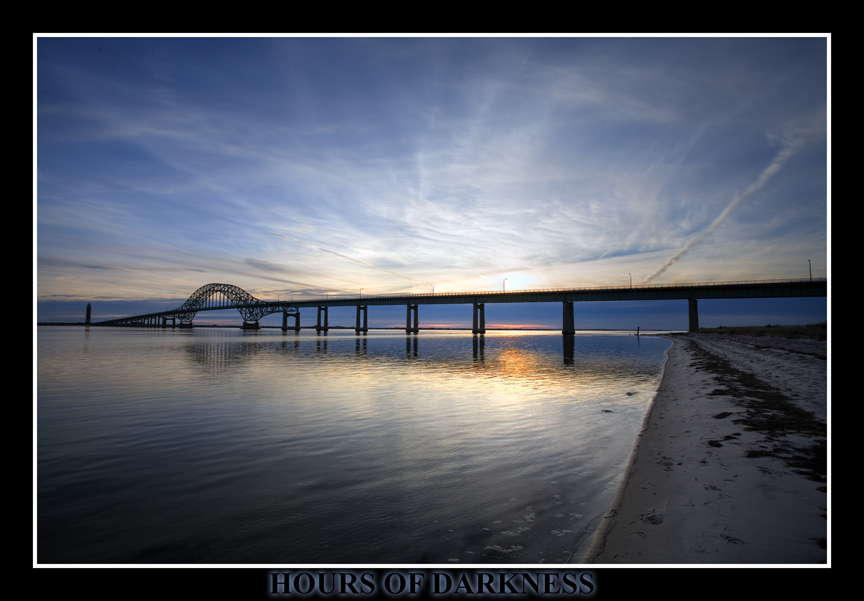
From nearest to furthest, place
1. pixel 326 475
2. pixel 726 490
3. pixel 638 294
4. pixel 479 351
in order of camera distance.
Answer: pixel 726 490
pixel 326 475
pixel 479 351
pixel 638 294

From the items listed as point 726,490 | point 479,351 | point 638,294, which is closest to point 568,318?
point 638,294

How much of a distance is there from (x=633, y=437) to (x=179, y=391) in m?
21.8

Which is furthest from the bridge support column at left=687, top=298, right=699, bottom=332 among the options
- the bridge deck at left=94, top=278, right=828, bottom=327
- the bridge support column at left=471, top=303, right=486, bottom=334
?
the bridge support column at left=471, top=303, right=486, bottom=334

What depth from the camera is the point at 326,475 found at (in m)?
8.84

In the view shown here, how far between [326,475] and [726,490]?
7747mm

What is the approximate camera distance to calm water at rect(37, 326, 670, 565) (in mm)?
5770

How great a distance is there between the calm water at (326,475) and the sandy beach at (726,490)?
683 mm

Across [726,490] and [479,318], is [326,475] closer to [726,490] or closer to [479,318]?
[726,490]

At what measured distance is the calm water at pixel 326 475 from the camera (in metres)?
5.77

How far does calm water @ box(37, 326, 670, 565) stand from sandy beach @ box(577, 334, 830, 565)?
0.68m
